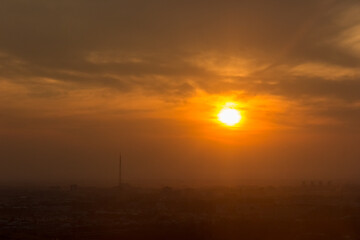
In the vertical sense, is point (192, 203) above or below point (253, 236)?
above

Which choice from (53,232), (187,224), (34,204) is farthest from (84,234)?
(34,204)

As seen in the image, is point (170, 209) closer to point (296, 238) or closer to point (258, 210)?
point (258, 210)

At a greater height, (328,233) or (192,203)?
(192,203)

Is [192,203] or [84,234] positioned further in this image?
[192,203]

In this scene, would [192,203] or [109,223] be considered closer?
[109,223]

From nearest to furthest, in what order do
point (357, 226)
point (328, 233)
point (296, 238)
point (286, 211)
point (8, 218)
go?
point (296, 238)
point (328, 233)
point (357, 226)
point (8, 218)
point (286, 211)

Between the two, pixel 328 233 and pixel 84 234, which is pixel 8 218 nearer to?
pixel 84 234

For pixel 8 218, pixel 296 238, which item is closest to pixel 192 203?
pixel 8 218

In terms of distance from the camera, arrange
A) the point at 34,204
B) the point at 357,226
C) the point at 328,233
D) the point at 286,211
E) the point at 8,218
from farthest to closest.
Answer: the point at 34,204 → the point at 286,211 → the point at 8,218 → the point at 357,226 → the point at 328,233

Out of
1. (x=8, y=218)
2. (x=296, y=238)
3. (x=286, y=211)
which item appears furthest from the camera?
(x=286, y=211)
